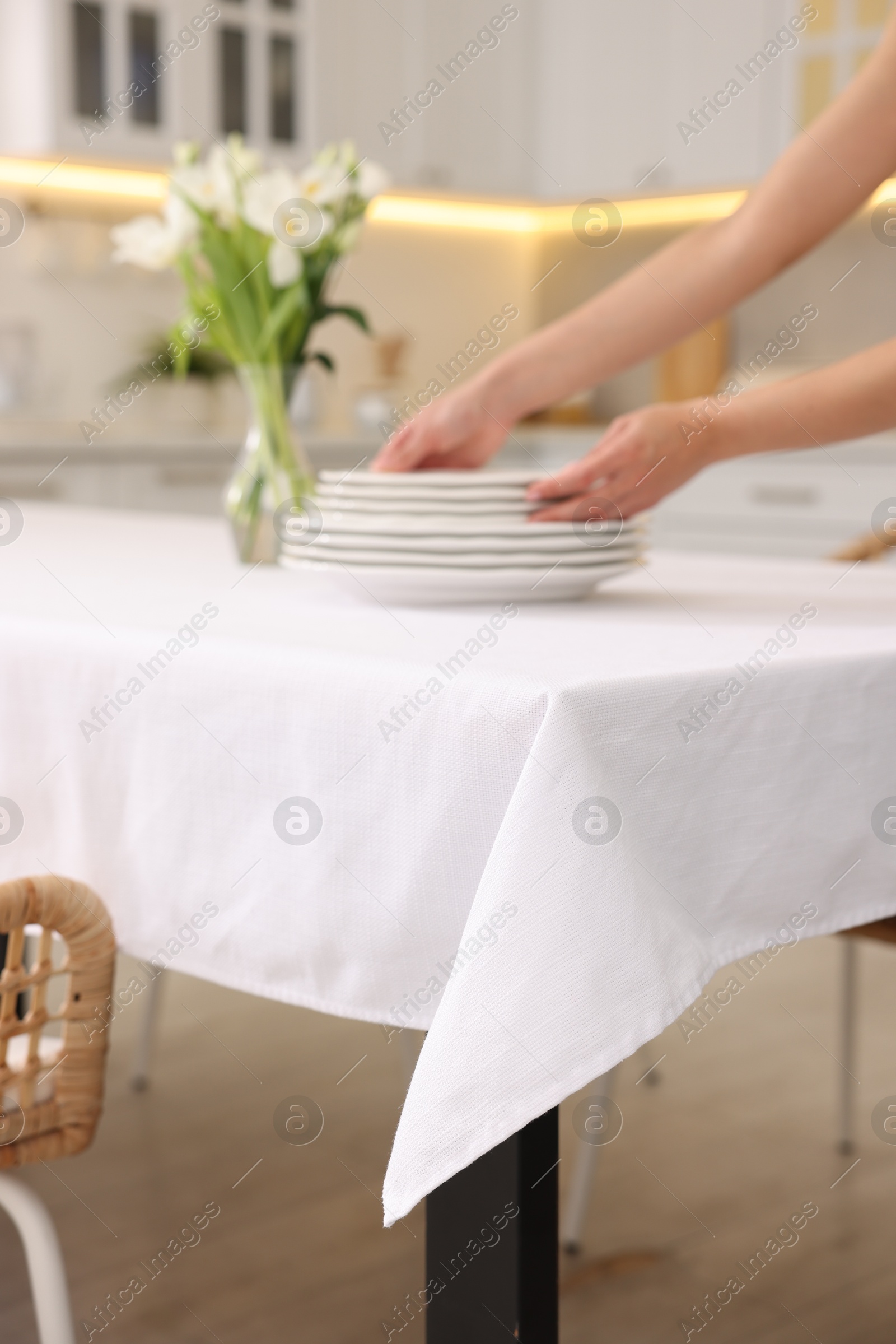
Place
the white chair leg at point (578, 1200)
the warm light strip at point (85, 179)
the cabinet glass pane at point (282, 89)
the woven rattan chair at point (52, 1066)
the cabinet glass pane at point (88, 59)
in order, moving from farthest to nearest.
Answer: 1. the cabinet glass pane at point (282, 89)
2. the warm light strip at point (85, 179)
3. the cabinet glass pane at point (88, 59)
4. the white chair leg at point (578, 1200)
5. the woven rattan chair at point (52, 1066)

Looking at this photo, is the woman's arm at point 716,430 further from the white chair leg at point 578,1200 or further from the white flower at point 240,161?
the white chair leg at point 578,1200

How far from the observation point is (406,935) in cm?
75

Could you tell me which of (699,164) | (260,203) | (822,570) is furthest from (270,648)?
(699,164)

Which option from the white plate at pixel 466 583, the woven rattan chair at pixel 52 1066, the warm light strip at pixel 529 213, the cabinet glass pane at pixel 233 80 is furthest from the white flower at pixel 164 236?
the warm light strip at pixel 529 213

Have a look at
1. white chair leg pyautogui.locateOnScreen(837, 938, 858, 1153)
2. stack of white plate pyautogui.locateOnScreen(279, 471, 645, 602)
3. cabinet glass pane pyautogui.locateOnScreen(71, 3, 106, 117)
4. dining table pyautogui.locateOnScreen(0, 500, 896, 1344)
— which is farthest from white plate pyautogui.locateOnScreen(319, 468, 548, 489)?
cabinet glass pane pyautogui.locateOnScreen(71, 3, 106, 117)

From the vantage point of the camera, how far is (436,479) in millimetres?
1036

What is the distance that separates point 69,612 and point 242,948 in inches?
12.9

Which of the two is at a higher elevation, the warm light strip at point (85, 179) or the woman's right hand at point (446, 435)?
the warm light strip at point (85, 179)

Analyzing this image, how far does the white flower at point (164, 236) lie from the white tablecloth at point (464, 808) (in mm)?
476

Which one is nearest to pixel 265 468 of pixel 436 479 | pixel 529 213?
pixel 436 479

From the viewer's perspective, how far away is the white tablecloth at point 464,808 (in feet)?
2.11

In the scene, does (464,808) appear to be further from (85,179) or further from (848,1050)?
(85,179)

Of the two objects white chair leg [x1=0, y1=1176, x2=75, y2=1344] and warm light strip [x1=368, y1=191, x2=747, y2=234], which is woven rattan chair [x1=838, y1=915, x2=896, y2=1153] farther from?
warm light strip [x1=368, y1=191, x2=747, y2=234]

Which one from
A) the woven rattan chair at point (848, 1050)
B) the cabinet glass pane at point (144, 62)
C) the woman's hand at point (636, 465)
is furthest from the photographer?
the cabinet glass pane at point (144, 62)
